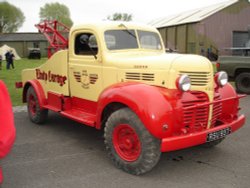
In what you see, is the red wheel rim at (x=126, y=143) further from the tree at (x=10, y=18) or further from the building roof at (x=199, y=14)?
the tree at (x=10, y=18)

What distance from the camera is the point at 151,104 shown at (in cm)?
436

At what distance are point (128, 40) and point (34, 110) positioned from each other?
2.80m

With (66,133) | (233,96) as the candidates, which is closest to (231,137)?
(233,96)

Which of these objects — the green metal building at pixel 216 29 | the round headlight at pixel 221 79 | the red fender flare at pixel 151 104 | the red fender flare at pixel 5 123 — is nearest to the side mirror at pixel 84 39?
the red fender flare at pixel 151 104

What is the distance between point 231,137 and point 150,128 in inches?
106

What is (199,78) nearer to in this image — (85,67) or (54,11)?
(85,67)

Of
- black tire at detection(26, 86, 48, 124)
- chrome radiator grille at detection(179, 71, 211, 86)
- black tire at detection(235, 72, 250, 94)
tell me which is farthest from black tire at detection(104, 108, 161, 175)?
black tire at detection(235, 72, 250, 94)

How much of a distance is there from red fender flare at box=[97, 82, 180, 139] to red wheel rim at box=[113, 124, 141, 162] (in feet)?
1.12

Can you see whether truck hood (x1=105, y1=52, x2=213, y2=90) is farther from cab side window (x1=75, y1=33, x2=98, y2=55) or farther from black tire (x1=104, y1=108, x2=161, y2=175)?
cab side window (x1=75, y1=33, x2=98, y2=55)

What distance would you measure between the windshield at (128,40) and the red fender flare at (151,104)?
1343 mm

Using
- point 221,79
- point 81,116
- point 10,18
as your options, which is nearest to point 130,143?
point 81,116

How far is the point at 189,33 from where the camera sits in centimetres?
4091

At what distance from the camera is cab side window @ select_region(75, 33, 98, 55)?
5944mm

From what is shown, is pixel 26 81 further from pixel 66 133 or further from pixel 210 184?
pixel 210 184
